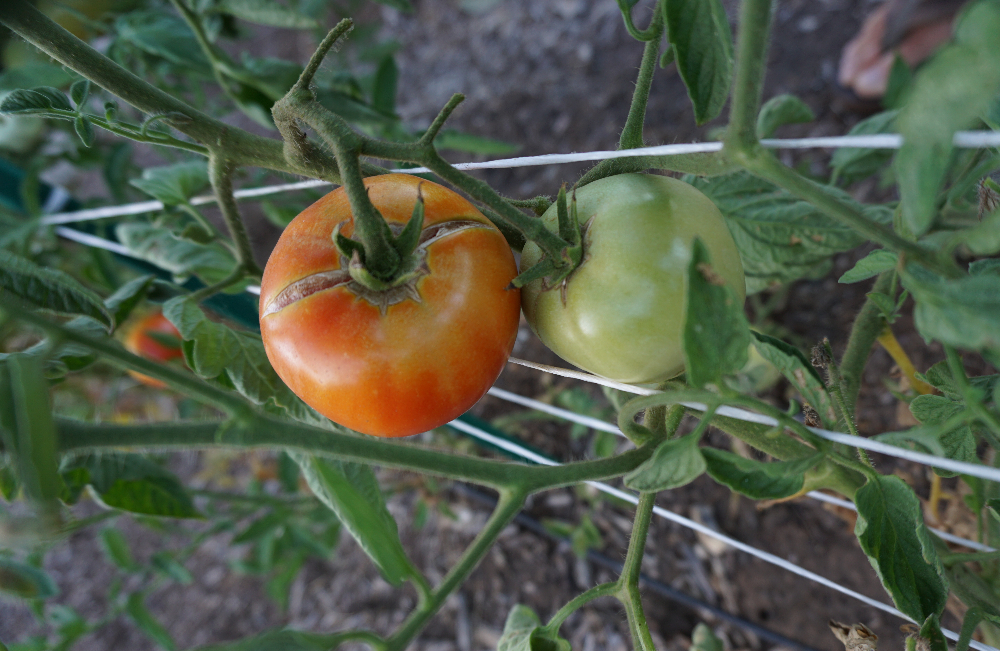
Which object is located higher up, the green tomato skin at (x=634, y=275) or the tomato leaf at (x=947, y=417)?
the green tomato skin at (x=634, y=275)

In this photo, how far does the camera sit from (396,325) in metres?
0.46

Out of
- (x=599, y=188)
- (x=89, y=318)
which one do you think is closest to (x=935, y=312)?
(x=599, y=188)

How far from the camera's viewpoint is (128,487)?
0.75m

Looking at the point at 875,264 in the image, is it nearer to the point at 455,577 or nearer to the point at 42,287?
the point at 455,577

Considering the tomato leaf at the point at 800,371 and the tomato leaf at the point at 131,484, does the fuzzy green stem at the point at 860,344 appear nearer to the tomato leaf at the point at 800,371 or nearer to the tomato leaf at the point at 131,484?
the tomato leaf at the point at 800,371

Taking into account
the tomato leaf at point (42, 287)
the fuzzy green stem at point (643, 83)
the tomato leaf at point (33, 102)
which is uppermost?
the tomato leaf at point (33, 102)

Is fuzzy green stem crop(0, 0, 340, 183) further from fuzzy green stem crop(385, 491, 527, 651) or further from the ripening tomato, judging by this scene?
the ripening tomato

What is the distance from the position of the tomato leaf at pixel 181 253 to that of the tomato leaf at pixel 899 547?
0.74 m

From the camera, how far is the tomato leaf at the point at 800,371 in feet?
1.43

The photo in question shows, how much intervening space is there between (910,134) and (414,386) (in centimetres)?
33

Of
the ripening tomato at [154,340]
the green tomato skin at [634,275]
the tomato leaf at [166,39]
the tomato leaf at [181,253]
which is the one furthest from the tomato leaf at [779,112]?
the ripening tomato at [154,340]

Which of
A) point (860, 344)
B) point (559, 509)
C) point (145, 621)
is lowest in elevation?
point (559, 509)

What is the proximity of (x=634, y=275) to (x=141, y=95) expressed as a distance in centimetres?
45

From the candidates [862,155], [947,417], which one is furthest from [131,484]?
[862,155]
